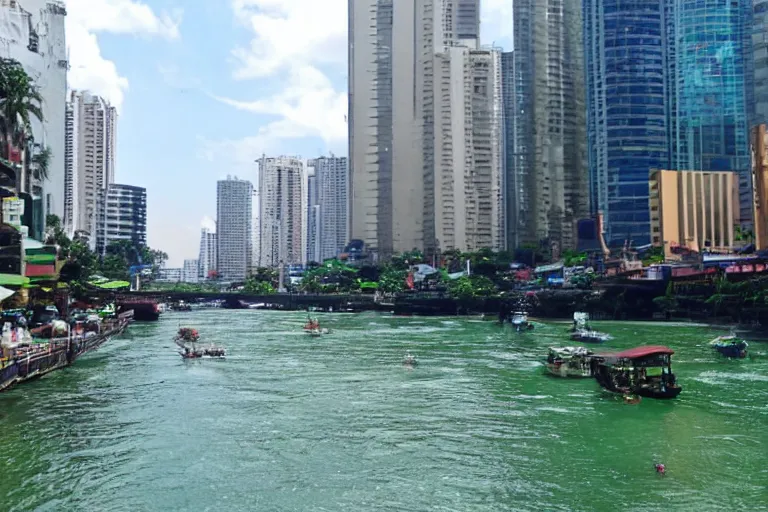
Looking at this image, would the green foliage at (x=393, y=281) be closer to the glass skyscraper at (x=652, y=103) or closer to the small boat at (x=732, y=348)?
the glass skyscraper at (x=652, y=103)

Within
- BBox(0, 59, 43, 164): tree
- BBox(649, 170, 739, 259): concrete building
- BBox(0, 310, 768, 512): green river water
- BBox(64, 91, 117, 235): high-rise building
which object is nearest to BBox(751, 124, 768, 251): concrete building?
BBox(649, 170, 739, 259): concrete building

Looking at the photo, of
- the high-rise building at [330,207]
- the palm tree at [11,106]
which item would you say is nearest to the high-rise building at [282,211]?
the high-rise building at [330,207]

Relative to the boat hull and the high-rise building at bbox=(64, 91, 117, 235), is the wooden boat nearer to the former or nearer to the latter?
the boat hull

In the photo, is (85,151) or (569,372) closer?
(569,372)

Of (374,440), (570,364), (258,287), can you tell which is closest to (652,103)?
(258,287)

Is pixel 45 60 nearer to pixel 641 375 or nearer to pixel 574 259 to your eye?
pixel 641 375
